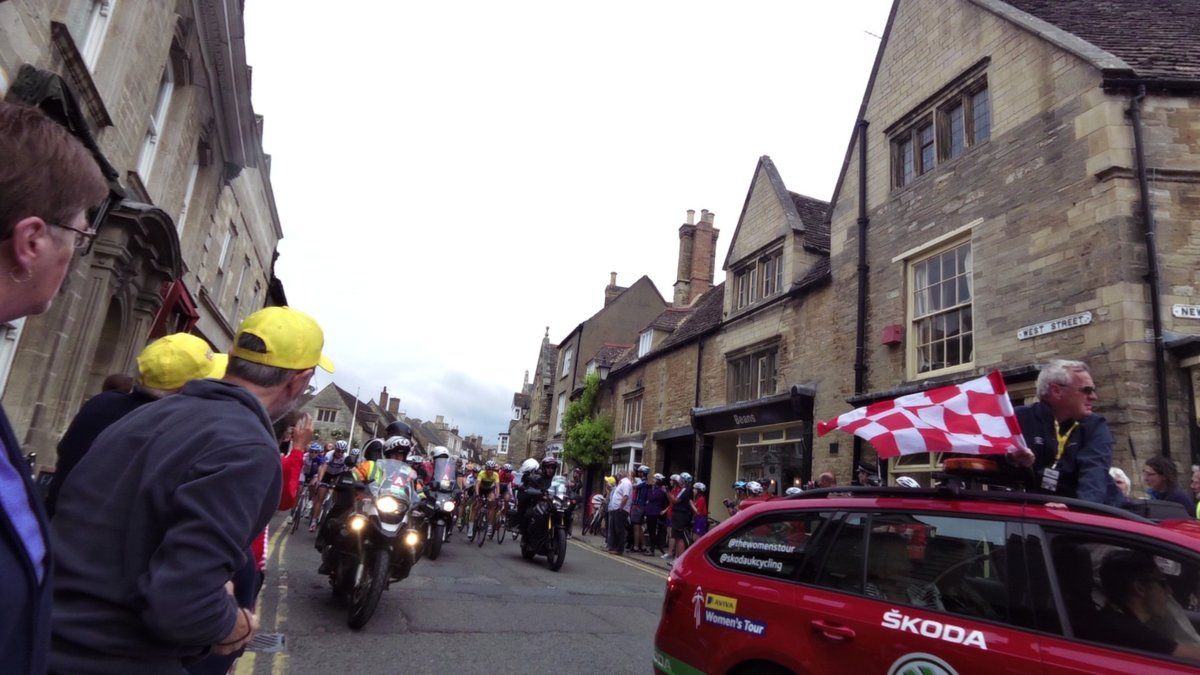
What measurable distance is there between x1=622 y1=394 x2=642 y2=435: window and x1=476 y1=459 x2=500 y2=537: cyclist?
360 inches

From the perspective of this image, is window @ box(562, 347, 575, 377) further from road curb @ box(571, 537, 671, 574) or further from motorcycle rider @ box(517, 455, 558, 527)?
motorcycle rider @ box(517, 455, 558, 527)

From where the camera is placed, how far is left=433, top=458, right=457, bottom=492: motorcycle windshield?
Answer: 9.30 m

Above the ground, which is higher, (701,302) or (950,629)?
(701,302)

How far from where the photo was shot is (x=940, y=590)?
9.32 ft

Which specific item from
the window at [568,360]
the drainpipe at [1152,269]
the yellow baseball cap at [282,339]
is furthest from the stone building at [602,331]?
the yellow baseball cap at [282,339]

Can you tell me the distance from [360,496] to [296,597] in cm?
146

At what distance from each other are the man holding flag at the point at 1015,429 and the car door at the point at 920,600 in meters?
0.52

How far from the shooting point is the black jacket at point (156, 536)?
1331 millimetres

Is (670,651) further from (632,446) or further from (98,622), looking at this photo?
(632,446)

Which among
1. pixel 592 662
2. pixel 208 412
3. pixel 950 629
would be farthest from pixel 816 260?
pixel 208 412

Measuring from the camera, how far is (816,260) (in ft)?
49.7

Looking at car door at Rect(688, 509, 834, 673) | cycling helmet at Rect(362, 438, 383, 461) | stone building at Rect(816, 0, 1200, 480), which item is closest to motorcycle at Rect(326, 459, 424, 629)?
cycling helmet at Rect(362, 438, 383, 461)

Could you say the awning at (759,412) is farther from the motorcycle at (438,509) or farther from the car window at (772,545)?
the car window at (772,545)

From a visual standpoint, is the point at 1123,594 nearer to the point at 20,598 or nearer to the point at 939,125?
the point at 20,598
